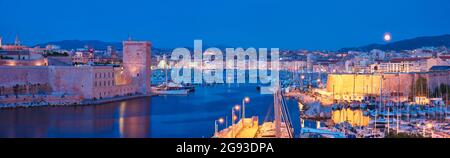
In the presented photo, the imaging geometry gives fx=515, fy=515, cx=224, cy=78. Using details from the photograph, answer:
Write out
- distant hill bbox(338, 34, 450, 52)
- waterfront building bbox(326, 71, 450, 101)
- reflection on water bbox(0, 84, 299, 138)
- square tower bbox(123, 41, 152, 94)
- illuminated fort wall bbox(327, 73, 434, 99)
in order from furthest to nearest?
distant hill bbox(338, 34, 450, 52) → square tower bbox(123, 41, 152, 94) → illuminated fort wall bbox(327, 73, 434, 99) → waterfront building bbox(326, 71, 450, 101) → reflection on water bbox(0, 84, 299, 138)

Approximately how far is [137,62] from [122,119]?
3.93 metres

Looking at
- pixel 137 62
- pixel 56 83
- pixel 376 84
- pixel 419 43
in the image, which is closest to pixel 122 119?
pixel 56 83

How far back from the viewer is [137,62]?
35.9ft

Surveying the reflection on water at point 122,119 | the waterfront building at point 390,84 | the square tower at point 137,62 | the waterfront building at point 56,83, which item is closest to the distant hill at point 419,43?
the waterfront building at point 390,84

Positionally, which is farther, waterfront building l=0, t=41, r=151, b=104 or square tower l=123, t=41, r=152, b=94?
square tower l=123, t=41, r=152, b=94

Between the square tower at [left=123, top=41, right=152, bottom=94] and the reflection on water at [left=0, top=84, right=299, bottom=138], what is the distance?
47.2 inches

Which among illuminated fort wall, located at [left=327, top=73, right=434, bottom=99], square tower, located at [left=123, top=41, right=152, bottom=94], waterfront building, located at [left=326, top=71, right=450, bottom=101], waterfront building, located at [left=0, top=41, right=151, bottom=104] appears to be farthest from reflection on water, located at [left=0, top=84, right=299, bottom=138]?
→ illuminated fort wall, located at [left=327, top=73, right=434, bottom=99]

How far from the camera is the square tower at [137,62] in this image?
1091 centimetres

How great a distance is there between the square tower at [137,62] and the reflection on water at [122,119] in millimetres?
1200

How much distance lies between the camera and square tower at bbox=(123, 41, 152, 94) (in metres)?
10.9

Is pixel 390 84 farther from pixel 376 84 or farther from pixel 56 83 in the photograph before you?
pixel 56 83

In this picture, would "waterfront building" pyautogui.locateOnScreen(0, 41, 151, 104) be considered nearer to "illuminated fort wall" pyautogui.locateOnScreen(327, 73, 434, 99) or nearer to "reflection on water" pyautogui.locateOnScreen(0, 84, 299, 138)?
"reflection on water" pyautogui.locateOnScreen(0, 84, 299, 138)
